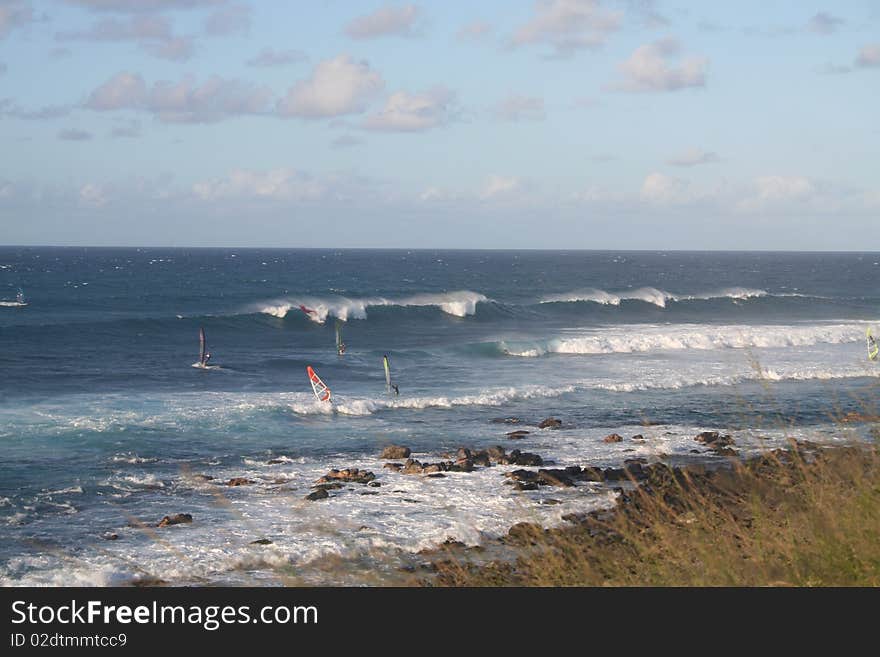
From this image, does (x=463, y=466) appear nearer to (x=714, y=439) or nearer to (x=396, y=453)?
(x=396, y=453)

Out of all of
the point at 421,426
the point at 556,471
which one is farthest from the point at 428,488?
the point at 421,426

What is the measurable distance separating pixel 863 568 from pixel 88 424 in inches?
795

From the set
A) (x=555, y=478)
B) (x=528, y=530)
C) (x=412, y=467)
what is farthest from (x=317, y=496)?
(x=528, y=530)

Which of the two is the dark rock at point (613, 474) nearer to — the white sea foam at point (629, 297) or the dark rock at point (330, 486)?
the dark rock at point (330, 486)

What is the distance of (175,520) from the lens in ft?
43.4

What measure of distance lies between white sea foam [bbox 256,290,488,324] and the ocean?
0.29 metres

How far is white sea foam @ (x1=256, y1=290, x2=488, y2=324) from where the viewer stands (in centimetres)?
5484

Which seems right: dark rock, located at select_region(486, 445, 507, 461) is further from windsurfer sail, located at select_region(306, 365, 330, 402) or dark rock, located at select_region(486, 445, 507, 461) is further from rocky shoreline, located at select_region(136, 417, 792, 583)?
windsurfer sail, located at select_region(306, 365, 330, 402)

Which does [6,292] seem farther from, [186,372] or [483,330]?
[186,372]

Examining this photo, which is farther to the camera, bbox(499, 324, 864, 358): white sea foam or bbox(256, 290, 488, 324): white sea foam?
bbox(256, 290, 488, 324): white sea foam

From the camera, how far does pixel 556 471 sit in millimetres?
16312

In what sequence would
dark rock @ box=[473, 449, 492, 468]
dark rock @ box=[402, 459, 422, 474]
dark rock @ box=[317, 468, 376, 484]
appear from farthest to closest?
dark rock @ box=[473, 449, 492, 468]
dark rock @ box=[402, 459, 422, 474]
dark rock @ box=[317, 468, 376, 484]

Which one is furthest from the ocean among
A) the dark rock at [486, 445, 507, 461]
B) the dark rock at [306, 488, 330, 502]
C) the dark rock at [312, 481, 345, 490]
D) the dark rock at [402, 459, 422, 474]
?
the dark rock at [486, 445, 507, 461]

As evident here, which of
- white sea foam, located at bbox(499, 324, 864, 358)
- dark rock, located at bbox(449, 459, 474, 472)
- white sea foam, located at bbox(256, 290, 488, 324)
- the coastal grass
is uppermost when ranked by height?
the coastal grass
